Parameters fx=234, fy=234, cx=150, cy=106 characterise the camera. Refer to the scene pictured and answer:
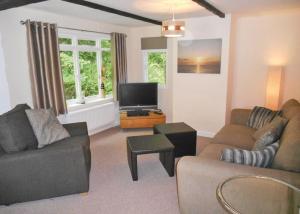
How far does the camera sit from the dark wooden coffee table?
289 centimetres

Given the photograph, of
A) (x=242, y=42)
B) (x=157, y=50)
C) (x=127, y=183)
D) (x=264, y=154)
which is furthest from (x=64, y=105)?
(x=242, y=42)

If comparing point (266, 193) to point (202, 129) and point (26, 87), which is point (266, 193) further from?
point (26, 87)

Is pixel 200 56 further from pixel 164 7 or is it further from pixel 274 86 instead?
pixel 274 86

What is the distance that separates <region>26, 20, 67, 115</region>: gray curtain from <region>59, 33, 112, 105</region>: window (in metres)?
0.41

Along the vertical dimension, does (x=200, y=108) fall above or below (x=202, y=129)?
above

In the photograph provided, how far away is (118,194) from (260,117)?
2332 millimetres

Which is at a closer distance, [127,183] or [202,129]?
[127,183]

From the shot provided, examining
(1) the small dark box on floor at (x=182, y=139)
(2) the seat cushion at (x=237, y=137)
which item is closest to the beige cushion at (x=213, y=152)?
(2) the seat cushion at (x=237, y=137)

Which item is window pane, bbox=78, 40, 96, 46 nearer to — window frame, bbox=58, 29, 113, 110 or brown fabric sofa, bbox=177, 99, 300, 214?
window frame, bbox=58, 29, 113, 110

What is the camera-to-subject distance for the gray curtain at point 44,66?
354 cm

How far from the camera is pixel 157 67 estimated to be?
5527 mm

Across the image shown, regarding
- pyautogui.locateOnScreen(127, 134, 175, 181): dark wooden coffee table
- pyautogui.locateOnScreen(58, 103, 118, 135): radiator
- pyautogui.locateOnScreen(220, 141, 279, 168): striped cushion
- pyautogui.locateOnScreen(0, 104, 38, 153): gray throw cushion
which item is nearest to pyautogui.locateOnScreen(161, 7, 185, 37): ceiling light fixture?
pyautogui.locateOnScreen(127, 134, 175, 181): dark wooden coffee table

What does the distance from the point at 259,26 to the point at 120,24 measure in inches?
110

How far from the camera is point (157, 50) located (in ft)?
17.7
